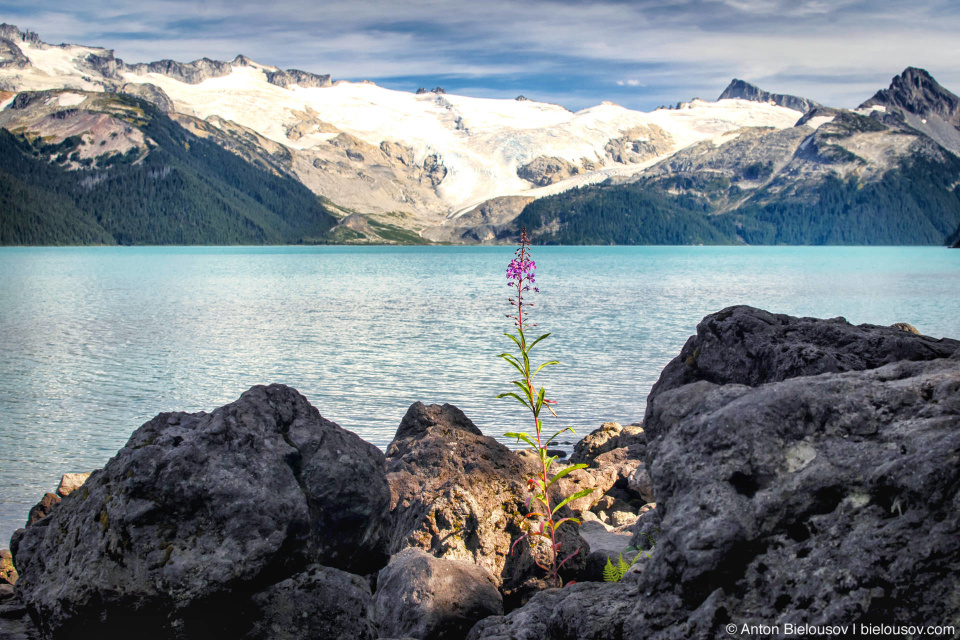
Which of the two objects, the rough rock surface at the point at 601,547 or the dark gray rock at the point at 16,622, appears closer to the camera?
the dark gray rock at the point at 16,622

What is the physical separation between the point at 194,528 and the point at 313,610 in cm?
98

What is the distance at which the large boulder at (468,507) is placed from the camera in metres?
7.45

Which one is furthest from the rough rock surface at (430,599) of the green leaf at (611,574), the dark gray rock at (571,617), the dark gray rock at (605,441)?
the dark gray rock at (605,441)

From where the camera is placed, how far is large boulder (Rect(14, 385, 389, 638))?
474cm

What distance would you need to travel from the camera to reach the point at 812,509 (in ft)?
11.8

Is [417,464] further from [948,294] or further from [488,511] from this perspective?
[948,294]

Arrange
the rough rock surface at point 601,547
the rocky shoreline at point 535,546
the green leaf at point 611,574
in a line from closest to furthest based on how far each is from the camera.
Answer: the rocky shoreline at point 535,546 → the green leaf at point 611,574 → the rough rock surface at point 601,547

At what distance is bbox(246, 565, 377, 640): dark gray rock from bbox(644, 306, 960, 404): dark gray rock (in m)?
3.43

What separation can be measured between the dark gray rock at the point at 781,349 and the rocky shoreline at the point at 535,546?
36 mm

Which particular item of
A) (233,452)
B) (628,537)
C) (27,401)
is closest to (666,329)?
(27,401)

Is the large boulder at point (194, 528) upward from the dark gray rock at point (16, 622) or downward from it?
upward

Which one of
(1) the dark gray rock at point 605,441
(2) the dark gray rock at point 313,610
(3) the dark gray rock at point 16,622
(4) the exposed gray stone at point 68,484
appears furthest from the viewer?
(1) the dark gray rock at point 605,441

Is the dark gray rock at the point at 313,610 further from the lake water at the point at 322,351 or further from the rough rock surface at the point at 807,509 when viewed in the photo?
the lake water at the point at 322,351

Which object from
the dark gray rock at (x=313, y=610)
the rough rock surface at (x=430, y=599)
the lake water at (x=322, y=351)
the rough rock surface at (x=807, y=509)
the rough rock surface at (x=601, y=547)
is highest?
the rough rock surface at (x=807, y=509)
